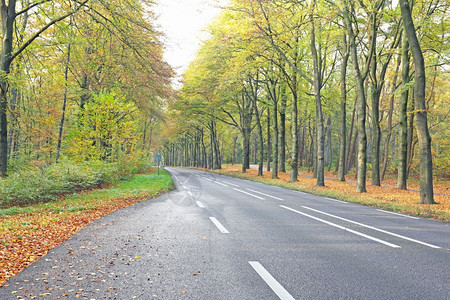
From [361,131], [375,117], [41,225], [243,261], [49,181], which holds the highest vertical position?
[375,117]

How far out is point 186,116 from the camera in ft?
112

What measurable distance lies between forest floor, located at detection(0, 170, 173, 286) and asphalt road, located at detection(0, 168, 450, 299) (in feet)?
0.98

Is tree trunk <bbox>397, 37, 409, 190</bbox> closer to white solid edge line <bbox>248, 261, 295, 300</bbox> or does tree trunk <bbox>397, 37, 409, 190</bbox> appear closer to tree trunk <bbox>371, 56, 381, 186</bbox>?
tree trunk <bbox>371, 56, 381, 186</bbox>

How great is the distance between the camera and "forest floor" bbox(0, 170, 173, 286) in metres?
4.65

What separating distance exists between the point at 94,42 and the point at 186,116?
79.3ft

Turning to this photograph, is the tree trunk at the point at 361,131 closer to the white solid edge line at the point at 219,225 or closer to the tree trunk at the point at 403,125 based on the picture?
the tree trunk at the point at 403,125

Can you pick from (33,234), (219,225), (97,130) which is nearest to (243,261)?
(219,225)

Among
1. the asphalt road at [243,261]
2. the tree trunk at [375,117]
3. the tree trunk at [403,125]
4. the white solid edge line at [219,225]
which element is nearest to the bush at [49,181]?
the asphalt road at [243,261]

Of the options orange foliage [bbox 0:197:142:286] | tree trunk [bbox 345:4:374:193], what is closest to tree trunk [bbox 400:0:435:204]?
tree trunk [bbox 345:4:374:193]

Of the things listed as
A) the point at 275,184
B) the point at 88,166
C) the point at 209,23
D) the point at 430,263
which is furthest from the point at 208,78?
the point at 430,263

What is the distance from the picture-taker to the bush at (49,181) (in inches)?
391

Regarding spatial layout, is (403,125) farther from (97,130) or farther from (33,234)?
(33,234)

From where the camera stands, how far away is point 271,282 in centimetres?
371

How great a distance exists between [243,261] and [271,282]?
870mm
